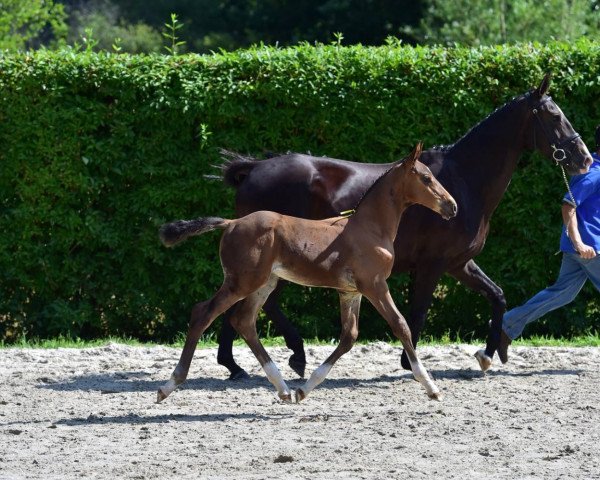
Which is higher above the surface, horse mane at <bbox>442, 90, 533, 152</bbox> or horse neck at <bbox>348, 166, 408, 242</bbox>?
horse mane at <bbox>442, 90, 533, 152</bbox>

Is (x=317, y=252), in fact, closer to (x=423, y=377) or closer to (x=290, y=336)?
(x=423, y=377)

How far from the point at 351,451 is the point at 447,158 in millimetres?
3385

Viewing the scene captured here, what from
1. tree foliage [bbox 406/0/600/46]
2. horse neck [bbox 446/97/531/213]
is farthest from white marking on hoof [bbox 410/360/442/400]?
tree foliage [bbox 406/0/600/46]

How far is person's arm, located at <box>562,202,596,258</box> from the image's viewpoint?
27.2 ft

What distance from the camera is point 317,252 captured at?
23.3ft

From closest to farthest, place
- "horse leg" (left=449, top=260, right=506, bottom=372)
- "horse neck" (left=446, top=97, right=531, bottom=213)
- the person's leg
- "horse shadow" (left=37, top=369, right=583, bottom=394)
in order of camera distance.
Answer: "horse shadow" (left=37, top=369, right=583, bottom=394)
the person's leg
"horse neck" (left=446, top=97, right=531, bottom=213)
"horse leg" (left=449, top=260, right=506, bottom=372)

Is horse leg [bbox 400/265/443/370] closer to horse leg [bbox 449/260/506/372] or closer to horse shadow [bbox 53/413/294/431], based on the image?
horse leg [bbox 449/260/506/372]

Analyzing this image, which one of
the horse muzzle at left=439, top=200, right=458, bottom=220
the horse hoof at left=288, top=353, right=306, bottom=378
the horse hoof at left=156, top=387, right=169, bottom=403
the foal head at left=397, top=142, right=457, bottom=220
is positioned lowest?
the horse hoof at left=156, top=387, right=169, bottom=403

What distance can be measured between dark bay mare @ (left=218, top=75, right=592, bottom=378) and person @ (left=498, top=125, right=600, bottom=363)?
0.15 m

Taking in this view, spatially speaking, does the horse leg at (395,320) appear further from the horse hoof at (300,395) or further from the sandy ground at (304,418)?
the horse hoof at (300,395)

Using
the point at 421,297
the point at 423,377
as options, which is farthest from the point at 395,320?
the point at 421,297

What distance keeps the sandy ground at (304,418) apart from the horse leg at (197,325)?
7.9 inches

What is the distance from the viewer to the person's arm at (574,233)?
830 centimetres

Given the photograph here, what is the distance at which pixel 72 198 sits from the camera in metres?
10.4
